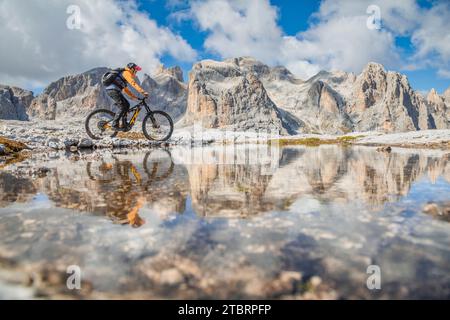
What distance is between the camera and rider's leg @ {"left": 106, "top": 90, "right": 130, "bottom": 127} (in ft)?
50.9

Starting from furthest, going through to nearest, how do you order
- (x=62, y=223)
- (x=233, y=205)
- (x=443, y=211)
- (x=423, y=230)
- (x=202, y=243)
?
1. (x=233, y=205)
2. (x=443, y=211)
3. (x=62, y=223)
4. (x=423, y=230)
5. (x=202, y=243)

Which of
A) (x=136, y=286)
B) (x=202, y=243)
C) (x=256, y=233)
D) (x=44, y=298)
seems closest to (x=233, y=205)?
(x=256, y=233)

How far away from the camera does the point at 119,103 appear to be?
52.2 ft

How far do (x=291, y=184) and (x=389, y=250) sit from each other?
4.57 m

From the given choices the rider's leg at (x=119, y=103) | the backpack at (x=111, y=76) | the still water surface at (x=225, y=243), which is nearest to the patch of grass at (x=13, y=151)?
the rider's leg at (x=119, y=103)

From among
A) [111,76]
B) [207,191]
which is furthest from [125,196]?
[111,76]

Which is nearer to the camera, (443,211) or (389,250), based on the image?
(389,250)

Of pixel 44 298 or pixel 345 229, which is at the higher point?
pixel 345 229

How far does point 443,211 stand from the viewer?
4.91m

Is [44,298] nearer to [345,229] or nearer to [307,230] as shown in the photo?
[307,230]

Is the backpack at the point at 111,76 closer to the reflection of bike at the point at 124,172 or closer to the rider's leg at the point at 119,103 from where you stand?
the rider's leg at the point at 119,103

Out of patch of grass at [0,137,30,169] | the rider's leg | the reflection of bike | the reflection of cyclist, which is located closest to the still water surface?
the reflection of cyclist

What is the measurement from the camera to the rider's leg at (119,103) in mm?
15500

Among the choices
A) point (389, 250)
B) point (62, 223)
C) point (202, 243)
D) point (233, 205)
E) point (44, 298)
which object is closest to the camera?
point (44, 298)
